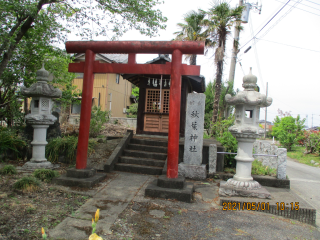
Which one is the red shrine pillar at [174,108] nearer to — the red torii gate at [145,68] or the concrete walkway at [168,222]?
the red torii gate at [145,68]

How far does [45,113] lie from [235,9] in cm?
1193

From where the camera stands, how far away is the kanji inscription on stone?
6.98 metres

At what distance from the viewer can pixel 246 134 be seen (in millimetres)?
5359

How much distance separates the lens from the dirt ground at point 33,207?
318cm

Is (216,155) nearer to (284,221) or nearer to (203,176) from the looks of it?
(203,176)

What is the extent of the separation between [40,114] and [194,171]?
5215mm

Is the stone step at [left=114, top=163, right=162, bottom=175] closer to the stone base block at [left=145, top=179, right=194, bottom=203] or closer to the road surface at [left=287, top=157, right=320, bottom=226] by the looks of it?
the stone base block at [left=145, top=179, right=194, bottom=203]

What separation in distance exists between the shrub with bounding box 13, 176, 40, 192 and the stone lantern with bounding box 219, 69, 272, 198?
165 inches

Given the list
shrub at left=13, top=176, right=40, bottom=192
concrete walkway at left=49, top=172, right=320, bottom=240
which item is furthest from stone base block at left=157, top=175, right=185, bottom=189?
shrub at left=13, top=176, right=40, bottom=192

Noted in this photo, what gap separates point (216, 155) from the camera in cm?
693

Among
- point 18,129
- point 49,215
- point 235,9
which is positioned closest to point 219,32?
point 235,9

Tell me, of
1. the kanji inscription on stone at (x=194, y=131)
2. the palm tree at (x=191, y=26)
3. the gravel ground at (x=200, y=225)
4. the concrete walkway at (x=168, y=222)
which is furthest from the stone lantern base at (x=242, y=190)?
the palm tree at (x=191, y=26)

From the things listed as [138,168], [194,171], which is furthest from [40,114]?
[194,171]

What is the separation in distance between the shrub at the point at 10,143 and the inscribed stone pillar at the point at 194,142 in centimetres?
562
